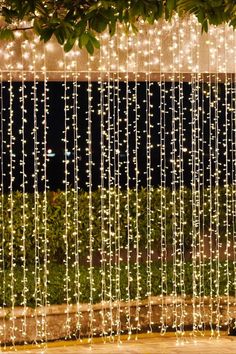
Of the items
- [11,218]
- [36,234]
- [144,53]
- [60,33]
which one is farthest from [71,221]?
[60,33]

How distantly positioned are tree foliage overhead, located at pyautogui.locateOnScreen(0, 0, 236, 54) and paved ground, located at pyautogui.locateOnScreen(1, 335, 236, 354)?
271 centimetres

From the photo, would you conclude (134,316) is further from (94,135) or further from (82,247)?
(94,135)

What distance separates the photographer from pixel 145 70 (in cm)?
683

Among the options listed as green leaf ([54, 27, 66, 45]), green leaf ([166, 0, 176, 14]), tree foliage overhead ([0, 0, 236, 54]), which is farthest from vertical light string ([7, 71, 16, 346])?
green leaf ([166, 0, 176, 14])

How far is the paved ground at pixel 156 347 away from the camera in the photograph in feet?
20.7

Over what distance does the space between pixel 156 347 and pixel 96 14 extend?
10.1ft

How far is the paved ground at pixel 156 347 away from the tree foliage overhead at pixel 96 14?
271 cm

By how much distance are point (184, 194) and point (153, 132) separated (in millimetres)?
7777

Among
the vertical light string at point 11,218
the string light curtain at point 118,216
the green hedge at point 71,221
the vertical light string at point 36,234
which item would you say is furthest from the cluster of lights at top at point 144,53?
the green hedge at point 71,221

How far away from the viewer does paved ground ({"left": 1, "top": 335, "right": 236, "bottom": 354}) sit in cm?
632

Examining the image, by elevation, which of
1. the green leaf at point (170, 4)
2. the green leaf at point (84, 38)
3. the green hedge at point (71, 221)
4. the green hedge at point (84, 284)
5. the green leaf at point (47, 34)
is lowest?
the green hedge at point (84, 284)

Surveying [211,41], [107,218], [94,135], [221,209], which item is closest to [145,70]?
[211,41]

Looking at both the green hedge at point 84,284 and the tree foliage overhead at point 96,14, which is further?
the green hedge at point 84,284

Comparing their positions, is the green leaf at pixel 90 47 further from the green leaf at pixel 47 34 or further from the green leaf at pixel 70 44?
the green leaf at pixel 47 34
